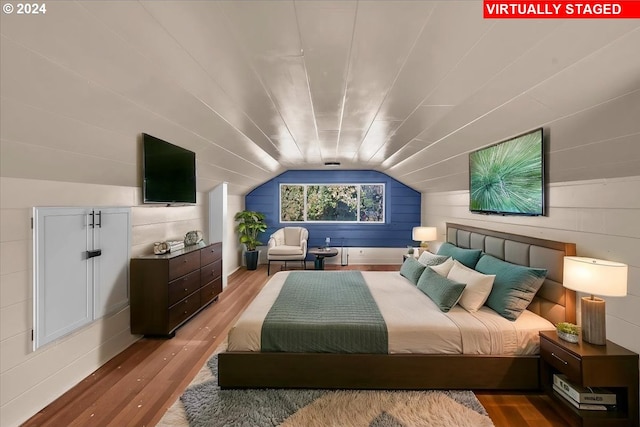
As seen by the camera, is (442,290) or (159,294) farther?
(159,294)

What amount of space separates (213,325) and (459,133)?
3407mm

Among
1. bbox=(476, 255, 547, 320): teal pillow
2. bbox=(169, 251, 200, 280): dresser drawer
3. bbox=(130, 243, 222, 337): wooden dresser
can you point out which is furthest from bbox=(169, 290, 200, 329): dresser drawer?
bbox=(476, 255, 547, 320): teal pillow

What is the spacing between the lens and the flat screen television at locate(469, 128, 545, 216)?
2.29m

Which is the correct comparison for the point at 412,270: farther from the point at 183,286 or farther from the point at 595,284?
the point at 183,286

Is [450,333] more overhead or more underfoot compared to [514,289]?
more underfoot

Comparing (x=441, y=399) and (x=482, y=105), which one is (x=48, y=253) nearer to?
(x=441, y=399)

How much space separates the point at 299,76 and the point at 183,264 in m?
2.43

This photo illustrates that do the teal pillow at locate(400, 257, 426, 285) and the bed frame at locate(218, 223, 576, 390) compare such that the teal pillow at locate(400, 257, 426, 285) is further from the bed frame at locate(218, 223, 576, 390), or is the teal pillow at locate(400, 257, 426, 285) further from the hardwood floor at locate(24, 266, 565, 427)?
the hardwood floor at locate(24, 266, 565, 427)

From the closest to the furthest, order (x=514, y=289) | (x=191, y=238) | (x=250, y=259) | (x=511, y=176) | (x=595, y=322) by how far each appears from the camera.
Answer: (x=595, y=322) < (x=514, y=289) < (x=511, y=176) < (x=191, y=238) < (x=250, y=259)

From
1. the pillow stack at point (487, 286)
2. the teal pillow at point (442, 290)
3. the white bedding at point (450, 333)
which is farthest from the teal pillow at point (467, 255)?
the white bedding at point (450, 333)

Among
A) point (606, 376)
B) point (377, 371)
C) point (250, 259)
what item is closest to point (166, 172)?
point (377, 371)

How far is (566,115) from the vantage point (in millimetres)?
1817

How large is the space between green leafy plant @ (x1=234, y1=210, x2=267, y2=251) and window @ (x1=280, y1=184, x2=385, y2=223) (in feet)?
2.12

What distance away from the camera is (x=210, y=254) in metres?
3.89
